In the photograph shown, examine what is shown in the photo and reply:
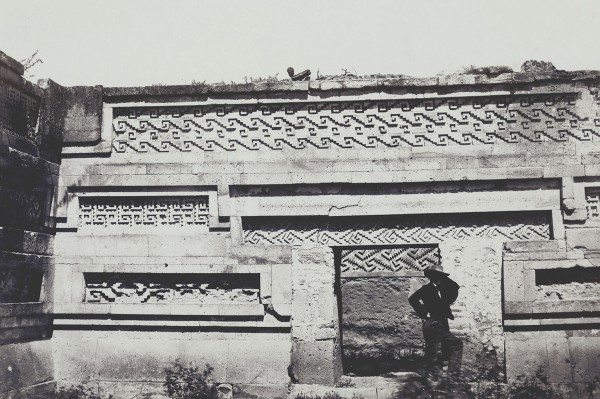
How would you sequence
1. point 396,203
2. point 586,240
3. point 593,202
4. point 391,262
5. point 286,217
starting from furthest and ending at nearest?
point 391,262 → point 286,217 → point 396,203 → point 593,202 → point 586,240

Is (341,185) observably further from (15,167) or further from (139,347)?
(15,167)

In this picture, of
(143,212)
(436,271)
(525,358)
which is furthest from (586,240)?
(143,212)

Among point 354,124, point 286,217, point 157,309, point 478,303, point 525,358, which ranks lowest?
point 525,358

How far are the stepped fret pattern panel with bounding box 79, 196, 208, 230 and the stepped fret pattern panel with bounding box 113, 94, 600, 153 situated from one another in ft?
1.83

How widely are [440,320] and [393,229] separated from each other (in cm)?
106

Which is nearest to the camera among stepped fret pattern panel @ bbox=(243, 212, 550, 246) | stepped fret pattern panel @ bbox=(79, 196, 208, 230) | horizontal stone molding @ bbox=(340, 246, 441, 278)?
stepped fret pattern panel @ bbox=(243, 212, 550, 246)

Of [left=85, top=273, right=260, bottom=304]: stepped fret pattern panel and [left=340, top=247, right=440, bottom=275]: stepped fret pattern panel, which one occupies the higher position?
[left=340, top=247, right=440, bottom=275]: stepped fret pattern panel

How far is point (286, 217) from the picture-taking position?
243 inches

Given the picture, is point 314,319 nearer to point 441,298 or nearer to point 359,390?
point 359,390

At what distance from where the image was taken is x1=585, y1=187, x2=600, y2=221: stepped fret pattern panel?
5.92m

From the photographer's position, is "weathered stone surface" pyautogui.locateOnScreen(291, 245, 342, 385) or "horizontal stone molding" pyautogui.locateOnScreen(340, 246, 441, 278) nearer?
"weathered stone surface" pyautogui.locateOnScreen(291, 245, 342, 385)

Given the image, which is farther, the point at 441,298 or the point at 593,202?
the point at 593,202

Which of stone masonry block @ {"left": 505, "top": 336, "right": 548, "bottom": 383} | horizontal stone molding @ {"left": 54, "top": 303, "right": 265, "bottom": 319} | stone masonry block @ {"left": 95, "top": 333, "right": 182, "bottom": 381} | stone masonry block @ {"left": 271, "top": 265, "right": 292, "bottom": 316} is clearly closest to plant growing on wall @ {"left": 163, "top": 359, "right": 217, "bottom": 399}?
stone masonry block @ {"left": 95, "top": 333, "right": 182, "bottom": 381}

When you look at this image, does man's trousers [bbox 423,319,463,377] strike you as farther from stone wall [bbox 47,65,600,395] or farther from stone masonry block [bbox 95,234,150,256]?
stone masonry block [bbox 95,234,150,256]
